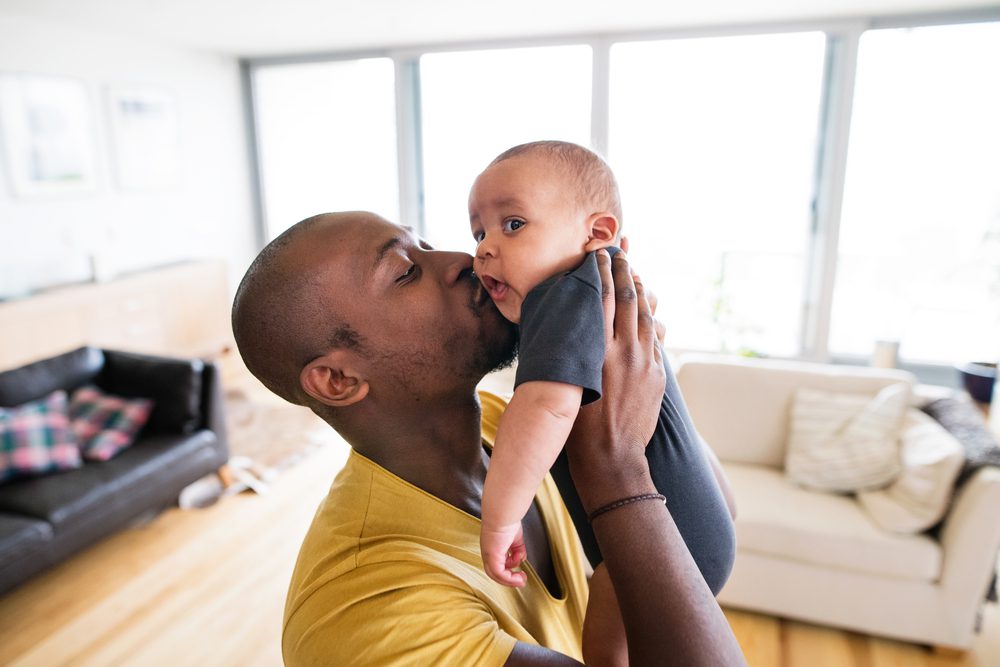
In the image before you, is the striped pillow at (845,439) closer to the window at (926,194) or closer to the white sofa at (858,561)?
the white sofa at (858,561)

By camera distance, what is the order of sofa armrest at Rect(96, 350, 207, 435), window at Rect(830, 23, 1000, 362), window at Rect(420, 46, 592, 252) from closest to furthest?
sofa armrest at Rect(96, 350, 207, 435) < window at Rect(830, 23, 1000, 362) < window at Rect(420, 46, 592, 252)

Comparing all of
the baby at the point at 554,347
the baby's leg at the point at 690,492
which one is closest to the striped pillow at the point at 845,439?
the baby at the point at 554,347

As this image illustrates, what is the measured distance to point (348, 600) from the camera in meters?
0.78

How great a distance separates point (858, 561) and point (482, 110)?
426 cm

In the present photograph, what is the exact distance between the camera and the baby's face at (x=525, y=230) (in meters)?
0.98

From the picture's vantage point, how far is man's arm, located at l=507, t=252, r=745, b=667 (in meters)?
0.71

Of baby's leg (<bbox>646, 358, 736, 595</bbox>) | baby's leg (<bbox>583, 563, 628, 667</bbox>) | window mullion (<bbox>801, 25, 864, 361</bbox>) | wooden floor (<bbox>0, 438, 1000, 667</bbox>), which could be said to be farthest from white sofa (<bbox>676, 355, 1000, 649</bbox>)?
window mullion (<bbox>801, 25, 864, 361</bbox>)

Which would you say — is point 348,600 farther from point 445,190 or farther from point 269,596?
point 445,190

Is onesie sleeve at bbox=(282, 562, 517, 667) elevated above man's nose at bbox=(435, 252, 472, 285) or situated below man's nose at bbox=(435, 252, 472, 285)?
below

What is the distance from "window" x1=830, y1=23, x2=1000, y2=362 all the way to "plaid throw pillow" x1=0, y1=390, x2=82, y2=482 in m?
4.83

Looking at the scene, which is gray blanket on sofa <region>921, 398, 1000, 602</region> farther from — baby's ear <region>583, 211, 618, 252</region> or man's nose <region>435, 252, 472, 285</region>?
man's nose <region>435, 252, 472, 285</region>

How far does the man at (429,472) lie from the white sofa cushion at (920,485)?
1.88 meters

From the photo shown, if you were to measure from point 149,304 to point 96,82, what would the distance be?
5.51ft

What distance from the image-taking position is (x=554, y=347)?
2.62ft
